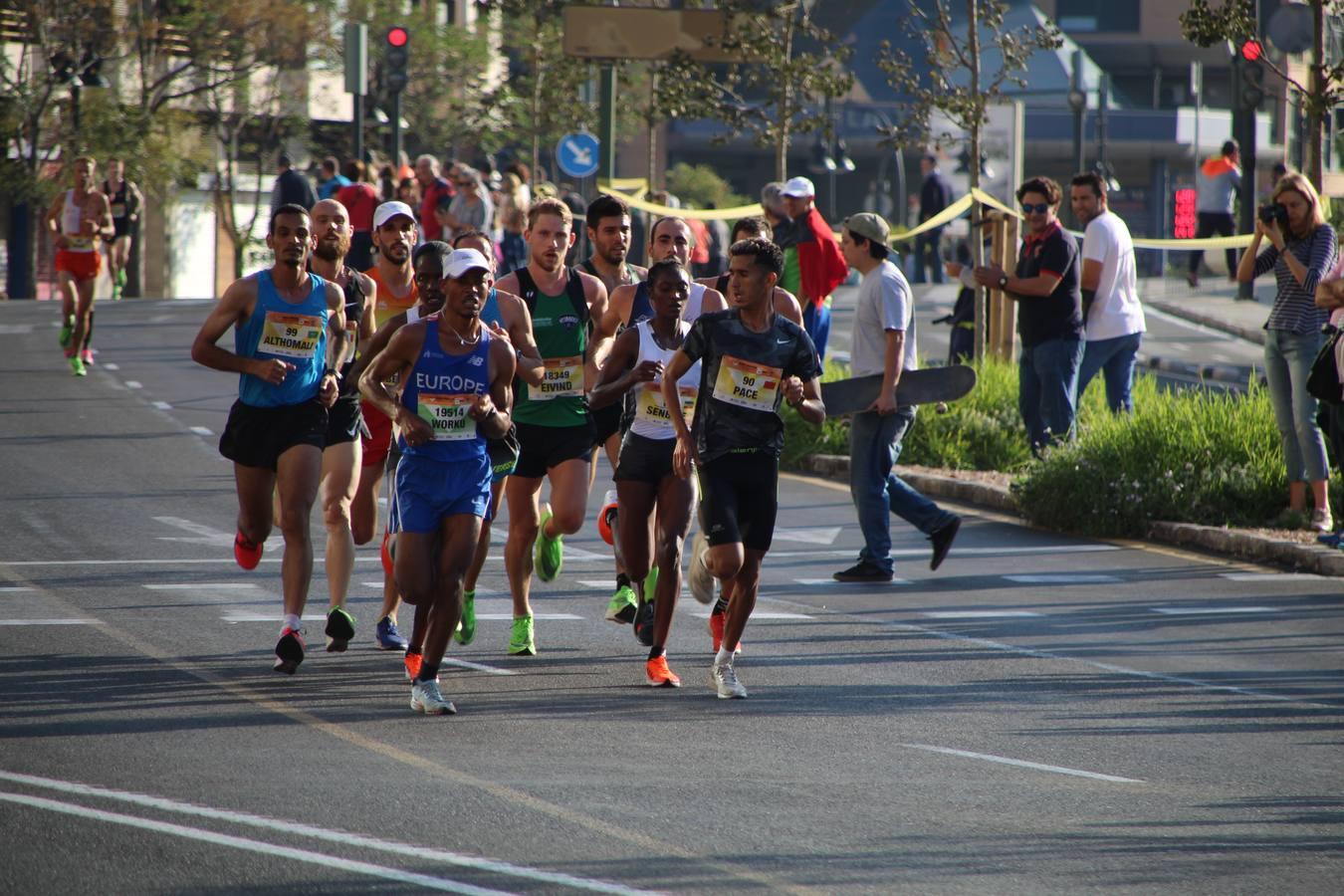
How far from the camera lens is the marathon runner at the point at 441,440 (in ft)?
26.0

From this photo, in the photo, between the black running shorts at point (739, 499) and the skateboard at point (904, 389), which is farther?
the skateboard at point (904, 389)

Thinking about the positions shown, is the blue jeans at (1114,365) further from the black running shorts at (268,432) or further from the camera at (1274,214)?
the black running shorts at (268,432)

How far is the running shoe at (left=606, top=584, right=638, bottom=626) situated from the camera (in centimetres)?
968

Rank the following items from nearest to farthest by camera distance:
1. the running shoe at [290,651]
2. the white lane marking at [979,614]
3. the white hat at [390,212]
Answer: the running shoe at [290,651] < the white hat at [390,212] < the white lane marking at [979,614]

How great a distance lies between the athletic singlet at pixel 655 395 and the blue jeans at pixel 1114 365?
6308mm

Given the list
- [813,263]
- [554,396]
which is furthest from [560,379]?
[813,263]

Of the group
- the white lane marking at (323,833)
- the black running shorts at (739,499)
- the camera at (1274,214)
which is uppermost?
the camera at (1274,214)

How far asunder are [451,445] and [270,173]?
48.3 m

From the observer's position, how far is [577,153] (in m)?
31.8

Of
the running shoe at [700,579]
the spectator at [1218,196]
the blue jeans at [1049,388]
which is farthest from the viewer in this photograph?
the spectator at [1218,196]

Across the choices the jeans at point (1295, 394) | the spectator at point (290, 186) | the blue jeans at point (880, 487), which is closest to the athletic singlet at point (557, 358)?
the blue jeans at point (880, 487)

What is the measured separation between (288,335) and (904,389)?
380cm

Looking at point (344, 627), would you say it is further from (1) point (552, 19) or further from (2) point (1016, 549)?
(1) point (552, 19)

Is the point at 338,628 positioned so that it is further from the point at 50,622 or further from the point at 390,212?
the point at 390,212
